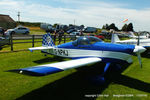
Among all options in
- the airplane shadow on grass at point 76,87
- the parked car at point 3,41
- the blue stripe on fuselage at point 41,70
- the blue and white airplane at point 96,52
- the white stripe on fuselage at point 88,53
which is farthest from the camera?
the parked car at point 3,41

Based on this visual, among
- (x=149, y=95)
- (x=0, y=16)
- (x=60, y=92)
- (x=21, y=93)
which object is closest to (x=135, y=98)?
(x=149, y=95)

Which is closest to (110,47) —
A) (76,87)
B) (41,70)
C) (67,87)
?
(76,87)

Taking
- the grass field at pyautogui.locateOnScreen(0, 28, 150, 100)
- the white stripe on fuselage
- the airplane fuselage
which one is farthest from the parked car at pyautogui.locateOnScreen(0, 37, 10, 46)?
the airplane fuselage

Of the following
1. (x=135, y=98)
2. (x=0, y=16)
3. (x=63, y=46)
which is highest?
(x=0, y=16)

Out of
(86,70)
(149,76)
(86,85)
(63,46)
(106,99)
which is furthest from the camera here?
(63,46)

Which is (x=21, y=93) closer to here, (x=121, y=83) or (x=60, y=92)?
(x=60, y=92)

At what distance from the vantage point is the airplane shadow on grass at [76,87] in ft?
12.8

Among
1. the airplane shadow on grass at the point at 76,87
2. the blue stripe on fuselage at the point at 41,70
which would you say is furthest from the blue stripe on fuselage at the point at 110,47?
the blue stripe on fuselage at the point at 41,70

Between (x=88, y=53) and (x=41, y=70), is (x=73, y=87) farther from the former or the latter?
(x=88, y=53)

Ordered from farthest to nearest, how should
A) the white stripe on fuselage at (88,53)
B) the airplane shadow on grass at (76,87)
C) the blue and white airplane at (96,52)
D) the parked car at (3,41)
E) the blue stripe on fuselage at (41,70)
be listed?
the parked car at (3,41) → the white stripe on fuselage at (88,53) → the blue and white airplane at (96,52) → the airplane shadow on grass at (76,87) → the blue stripe on fuselage at (41,70)

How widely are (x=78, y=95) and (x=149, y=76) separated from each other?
385 centimetres

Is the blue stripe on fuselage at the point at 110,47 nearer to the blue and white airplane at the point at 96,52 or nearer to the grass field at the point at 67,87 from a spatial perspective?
the blue and white airplane at the point at 96,52

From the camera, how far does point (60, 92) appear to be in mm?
4203

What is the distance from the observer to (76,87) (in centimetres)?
466
